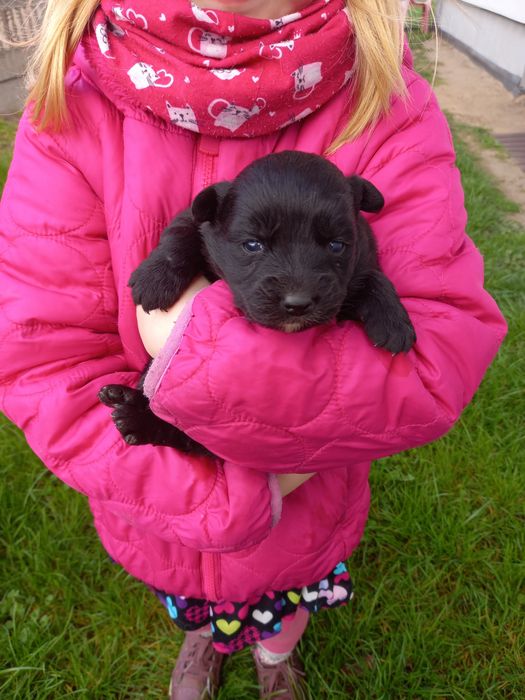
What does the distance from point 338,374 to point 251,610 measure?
1.01 metres

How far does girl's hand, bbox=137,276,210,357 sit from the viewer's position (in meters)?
1.59

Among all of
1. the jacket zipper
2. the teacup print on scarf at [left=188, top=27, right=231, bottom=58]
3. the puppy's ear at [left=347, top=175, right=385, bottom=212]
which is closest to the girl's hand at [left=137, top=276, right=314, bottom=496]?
the jacket zipper

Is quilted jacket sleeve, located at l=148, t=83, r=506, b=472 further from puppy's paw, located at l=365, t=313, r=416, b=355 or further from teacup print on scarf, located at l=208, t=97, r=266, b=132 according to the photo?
teacup print on scarf, located at l=208, t=97, r=266, b=132

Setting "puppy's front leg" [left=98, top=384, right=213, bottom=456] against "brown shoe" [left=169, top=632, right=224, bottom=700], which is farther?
"brown shoe" [left=169, top=632, right=224, bottom=700]

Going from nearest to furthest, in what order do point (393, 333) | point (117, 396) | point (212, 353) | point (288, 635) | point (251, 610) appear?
point (212, 353) < point (393, 333) < point (117, 396) < point (251, 610) < point (288, 635)

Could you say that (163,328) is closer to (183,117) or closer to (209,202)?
(209,202)

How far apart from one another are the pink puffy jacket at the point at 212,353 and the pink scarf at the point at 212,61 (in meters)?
0.08

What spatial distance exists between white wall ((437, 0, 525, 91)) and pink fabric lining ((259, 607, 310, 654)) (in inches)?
269

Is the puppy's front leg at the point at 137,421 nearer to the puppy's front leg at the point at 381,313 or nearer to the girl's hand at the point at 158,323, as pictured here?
the girl's hand at the point at 158,323

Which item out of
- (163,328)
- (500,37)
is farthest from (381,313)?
(500,37)

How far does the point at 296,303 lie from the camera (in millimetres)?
1357

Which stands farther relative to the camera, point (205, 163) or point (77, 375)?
A: point (205, 163)

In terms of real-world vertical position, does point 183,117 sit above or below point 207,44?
below

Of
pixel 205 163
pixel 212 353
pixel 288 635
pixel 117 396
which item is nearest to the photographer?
pixel 212 353
